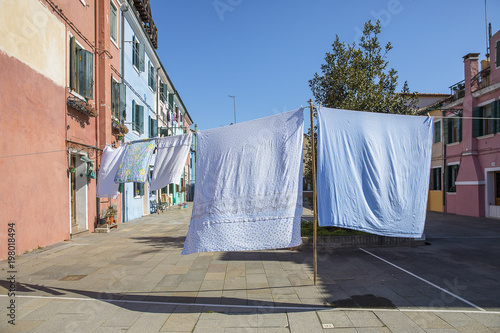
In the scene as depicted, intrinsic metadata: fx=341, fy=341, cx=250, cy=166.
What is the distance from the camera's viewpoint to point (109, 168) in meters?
7.78

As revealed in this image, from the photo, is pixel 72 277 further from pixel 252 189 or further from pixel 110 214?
pixel 110 214

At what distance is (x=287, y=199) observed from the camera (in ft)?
16.2

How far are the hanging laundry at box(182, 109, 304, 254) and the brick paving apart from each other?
3.00 ft

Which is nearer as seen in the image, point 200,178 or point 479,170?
point 200,178

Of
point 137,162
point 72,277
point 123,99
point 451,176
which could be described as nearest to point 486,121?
point 451,176

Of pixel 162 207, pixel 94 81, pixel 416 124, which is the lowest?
pixel 162 207

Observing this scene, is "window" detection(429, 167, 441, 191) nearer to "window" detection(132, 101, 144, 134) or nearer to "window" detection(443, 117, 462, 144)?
"window" detection(443, 117, 462, 144)

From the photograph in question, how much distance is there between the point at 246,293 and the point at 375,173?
8.86 ft

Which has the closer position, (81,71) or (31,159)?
(31,159)

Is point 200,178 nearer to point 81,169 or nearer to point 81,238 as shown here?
point 81,238

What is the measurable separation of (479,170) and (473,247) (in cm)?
1015

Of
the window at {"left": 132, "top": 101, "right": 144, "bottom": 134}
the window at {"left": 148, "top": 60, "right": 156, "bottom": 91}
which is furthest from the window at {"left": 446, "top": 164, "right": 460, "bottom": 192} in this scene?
the window at {"left": 148, "top": 60, "right": 156, "bottom": 91}

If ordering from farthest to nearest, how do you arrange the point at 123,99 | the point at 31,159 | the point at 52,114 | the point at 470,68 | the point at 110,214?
the point at 470,68 → the point at 123,99 → the point at 110,214 → the point at 52,114 → the point at 31,159

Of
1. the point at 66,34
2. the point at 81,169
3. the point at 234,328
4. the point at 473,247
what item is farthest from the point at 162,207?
the point at 234,328
